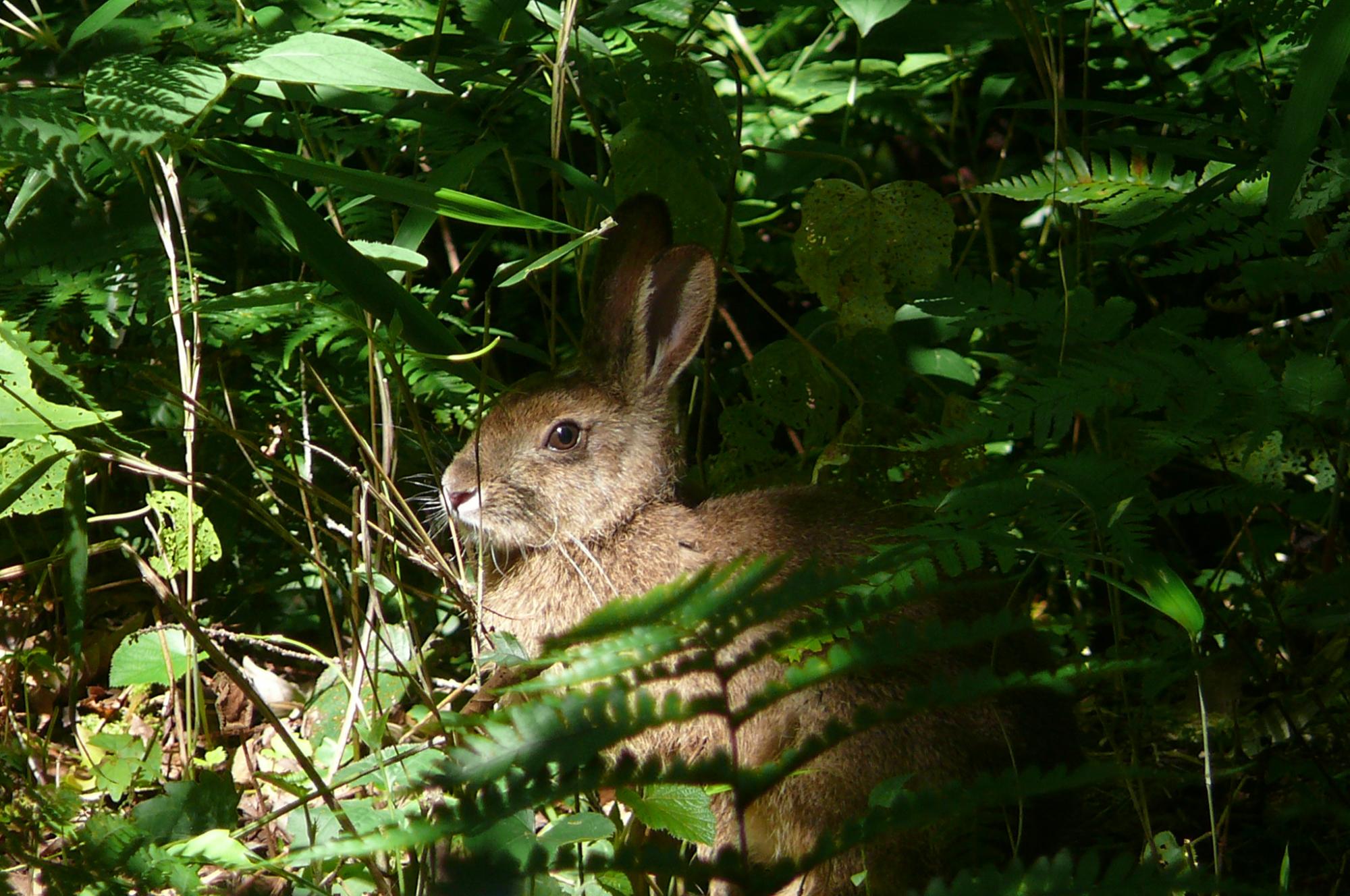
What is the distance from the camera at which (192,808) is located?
9.10 feet

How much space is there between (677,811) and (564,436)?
1907mm

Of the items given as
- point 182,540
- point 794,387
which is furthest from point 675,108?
point 182,540

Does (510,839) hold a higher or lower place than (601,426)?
higher

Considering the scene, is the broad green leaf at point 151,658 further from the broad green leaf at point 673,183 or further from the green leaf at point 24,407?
the broad green leaf at point 673,183

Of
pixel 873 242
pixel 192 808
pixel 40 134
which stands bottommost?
pixel 192 808

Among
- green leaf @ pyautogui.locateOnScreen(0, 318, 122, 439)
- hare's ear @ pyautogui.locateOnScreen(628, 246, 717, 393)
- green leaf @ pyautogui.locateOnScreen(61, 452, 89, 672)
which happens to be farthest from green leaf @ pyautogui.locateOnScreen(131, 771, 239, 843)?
hare's ear @ pyautogui.locateOnScreen(628, 246, 717, 393)

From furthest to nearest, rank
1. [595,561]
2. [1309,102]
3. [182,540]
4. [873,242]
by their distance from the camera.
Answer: [595,561], [873,242], [182,540], [1309,102]

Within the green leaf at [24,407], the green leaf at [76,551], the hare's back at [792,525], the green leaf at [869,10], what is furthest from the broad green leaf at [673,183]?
the green leaf at [76,551]

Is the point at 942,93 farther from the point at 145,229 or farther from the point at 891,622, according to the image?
the point at 145,229

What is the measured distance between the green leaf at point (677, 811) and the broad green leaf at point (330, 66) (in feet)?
5.44

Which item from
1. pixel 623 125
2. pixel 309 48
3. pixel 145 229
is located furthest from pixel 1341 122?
pixel 145 229

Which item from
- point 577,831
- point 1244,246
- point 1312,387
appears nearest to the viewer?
point 577,831

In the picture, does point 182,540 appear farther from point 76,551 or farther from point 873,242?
point 873,242

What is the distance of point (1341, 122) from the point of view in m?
4.60
